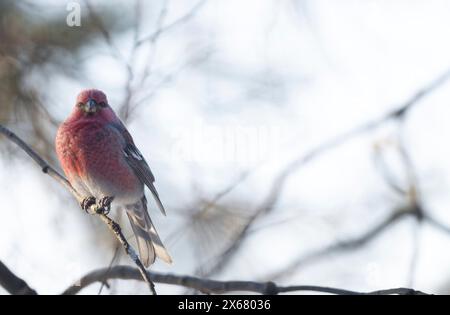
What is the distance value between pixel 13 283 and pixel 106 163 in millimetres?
608

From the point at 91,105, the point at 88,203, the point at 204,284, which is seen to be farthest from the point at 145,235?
the point at 204,284

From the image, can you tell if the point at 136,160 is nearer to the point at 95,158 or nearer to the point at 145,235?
the point at 95,158

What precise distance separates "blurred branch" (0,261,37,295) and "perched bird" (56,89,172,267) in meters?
0.40

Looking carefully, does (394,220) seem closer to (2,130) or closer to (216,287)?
(216,287)

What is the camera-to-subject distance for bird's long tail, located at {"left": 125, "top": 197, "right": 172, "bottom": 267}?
206 centimetres

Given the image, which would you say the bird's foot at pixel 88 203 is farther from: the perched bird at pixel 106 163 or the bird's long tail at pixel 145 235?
the bird's long tail at pixel 145 235

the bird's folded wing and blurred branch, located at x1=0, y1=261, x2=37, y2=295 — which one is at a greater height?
the bird's folded wing

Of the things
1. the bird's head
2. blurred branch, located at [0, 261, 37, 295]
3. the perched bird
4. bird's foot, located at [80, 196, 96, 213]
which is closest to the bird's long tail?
the perched bird

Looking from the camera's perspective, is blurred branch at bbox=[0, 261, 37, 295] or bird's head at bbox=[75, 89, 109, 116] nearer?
blurred branch at bbox=[0, 261, 37, 295]

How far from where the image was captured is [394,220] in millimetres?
2240

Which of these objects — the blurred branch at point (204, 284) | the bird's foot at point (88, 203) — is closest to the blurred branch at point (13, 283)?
the blurred branch at point (204, 284)

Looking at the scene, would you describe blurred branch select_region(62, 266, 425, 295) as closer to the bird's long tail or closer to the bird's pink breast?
the bird's long tail

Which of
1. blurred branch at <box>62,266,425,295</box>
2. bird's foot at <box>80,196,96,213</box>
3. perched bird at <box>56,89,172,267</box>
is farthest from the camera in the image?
perched bird at <box>56,89,172,267</box>
